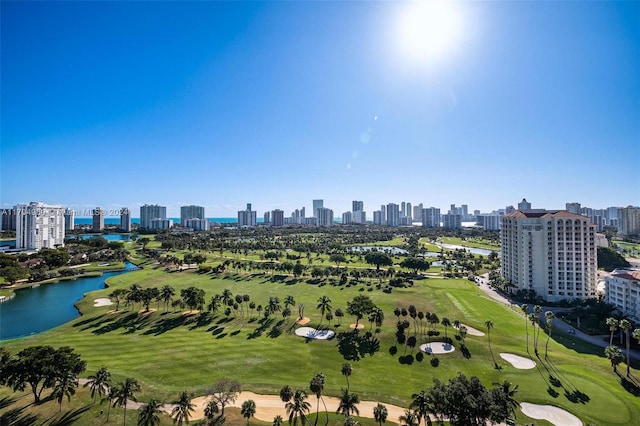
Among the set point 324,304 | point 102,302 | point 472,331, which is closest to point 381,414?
point 324,304

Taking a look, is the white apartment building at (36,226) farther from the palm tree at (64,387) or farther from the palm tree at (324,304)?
the palm tree at (324,304)

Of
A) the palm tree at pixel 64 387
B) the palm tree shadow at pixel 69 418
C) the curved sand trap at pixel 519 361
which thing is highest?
the palm tree at pixel 64 387

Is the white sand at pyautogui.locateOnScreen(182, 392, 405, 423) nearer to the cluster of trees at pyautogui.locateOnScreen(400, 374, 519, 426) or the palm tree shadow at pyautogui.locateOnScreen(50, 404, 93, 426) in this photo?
the cluster of trees at pyautogui.locateOnScreen(400, 374, 519, 426)

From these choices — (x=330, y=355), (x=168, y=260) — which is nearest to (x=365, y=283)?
(x=330, y=355)

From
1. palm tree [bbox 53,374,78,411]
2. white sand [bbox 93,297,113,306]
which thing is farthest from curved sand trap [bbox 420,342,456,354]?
white sand [bbox 93,297,113,306]

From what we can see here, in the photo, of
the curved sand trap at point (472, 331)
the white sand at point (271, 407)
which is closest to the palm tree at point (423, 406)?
the white sand at point (271, 407)

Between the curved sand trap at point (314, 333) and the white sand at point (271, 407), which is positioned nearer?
the white sand at point (271, 407)
